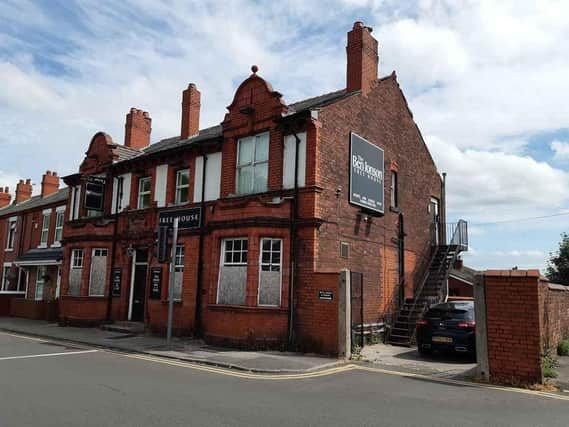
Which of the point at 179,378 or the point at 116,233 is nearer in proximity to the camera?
the point at 179,378

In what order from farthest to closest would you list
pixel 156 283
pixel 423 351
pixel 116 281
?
1. pixel 116 281
2. pixel 156 283
3. pixel 423 351

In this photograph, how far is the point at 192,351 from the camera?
12828 mm

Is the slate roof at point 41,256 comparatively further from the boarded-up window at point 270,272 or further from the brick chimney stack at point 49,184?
the boarded-up window at point 270,272

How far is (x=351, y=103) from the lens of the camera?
1563 cm

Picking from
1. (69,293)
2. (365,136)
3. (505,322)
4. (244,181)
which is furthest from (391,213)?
(69,293)

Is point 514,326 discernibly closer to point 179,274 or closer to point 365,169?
point 365,169

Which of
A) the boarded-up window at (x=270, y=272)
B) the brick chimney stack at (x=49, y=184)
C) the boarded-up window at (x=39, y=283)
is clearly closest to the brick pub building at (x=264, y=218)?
the boarded-up window at (x=270, y=272)

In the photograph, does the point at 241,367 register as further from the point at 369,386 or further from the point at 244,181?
the point at 244,181

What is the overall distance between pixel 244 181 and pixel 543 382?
994 centimetres

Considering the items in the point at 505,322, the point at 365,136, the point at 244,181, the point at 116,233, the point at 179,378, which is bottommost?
the point at 179,378

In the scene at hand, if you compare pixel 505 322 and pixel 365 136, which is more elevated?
pixel 365 136

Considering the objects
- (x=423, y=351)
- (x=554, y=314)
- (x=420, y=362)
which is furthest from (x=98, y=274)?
(x=554, y=314)

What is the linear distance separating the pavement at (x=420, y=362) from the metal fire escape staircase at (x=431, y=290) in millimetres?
1514

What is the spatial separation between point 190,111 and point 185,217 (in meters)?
6.80
